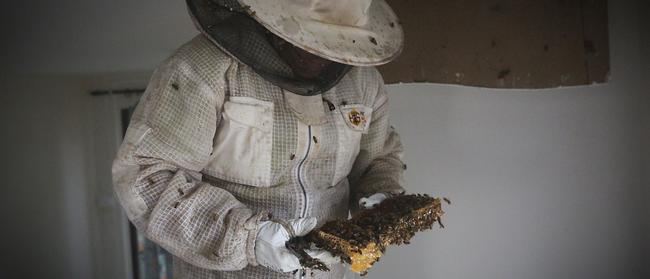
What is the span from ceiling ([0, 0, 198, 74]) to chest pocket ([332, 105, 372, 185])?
5.36 feet

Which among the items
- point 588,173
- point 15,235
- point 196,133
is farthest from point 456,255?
point 15,235

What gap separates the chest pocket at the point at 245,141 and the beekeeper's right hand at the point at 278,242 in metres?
0.17

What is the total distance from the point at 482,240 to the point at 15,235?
8.75ft

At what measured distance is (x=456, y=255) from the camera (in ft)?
7.79

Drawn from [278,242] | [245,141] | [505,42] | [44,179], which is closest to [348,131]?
[245,141]

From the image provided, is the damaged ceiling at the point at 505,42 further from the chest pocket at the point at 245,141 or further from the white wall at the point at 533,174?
the chest pocket at the point at 245,141

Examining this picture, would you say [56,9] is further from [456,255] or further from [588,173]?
[588,173]

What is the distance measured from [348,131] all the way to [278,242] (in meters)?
0.41

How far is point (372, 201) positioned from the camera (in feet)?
4.99

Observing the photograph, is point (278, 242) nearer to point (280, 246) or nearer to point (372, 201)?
point (280, 246)

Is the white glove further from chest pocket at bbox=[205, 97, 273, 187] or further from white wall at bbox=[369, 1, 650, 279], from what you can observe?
white wall at bbox=[369, 1, 650, 279]

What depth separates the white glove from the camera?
1506 mm

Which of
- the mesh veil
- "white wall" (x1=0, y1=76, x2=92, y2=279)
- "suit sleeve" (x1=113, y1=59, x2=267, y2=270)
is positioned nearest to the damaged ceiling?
the mesh veil

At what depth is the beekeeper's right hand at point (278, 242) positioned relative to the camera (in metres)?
1.24
